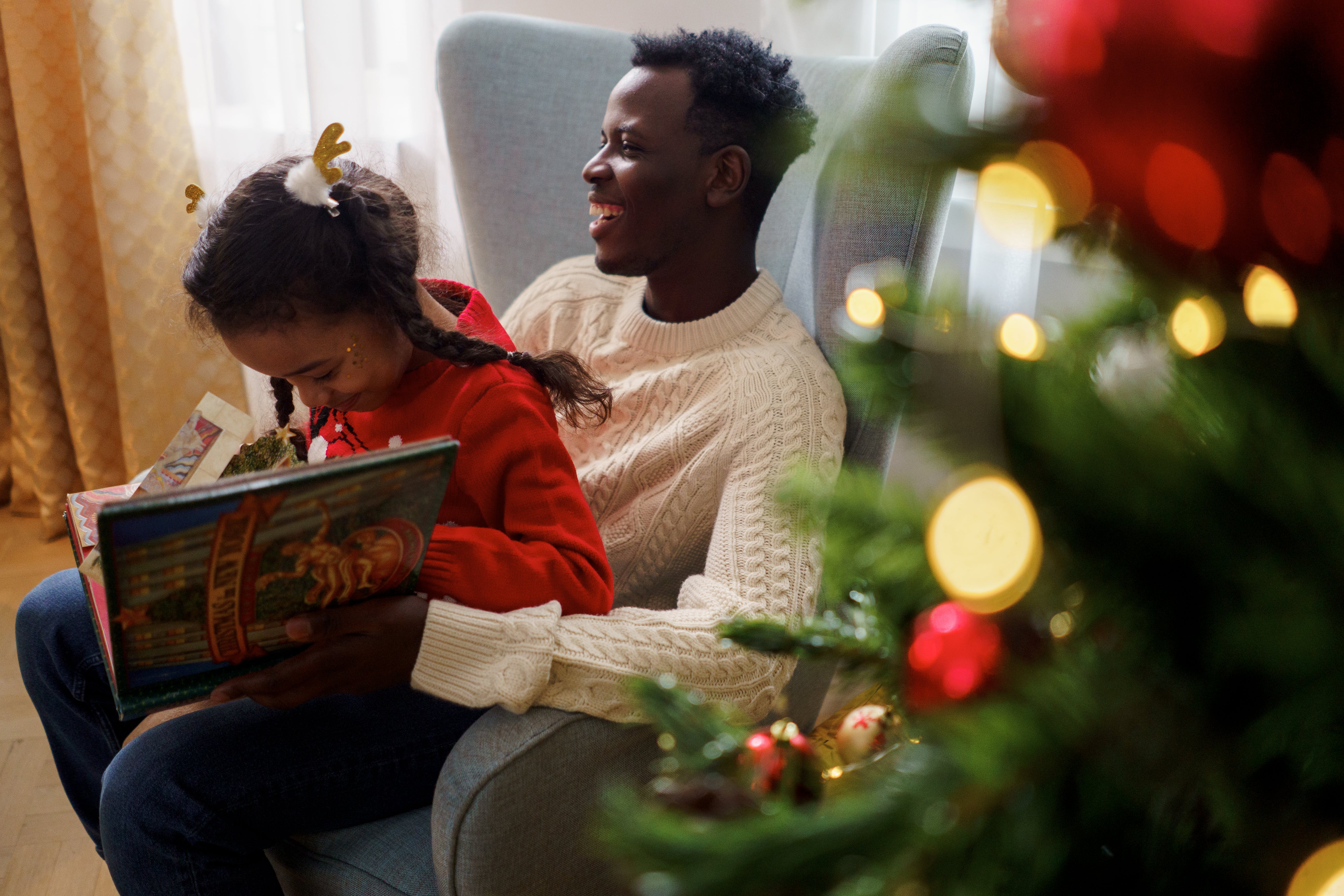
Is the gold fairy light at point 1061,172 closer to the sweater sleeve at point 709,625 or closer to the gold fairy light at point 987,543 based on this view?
the gold fairy light at point 987,543

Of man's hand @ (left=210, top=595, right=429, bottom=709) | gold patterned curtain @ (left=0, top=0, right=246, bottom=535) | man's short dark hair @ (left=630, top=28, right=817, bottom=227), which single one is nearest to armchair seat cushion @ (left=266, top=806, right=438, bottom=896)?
man's hand @ (left=210, top=595, right=429, bottom=709)

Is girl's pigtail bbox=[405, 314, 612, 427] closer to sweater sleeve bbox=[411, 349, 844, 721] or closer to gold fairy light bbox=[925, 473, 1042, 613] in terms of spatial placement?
sweater sleeve bbox=[411, 349, 844, 721]

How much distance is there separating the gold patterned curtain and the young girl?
1356 mm

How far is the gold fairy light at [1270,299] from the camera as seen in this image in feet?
0.94

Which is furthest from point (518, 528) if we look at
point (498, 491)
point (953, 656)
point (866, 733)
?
point (953, 656)

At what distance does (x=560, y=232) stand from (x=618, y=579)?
0.62 meters

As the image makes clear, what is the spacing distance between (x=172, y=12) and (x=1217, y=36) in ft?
8.07

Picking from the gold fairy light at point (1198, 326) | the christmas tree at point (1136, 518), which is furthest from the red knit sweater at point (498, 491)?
the gold fairy light at point (1198, 326)

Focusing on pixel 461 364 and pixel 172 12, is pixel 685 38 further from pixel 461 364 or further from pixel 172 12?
pixel 172 12

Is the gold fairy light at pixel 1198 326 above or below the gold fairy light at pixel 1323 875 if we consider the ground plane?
above

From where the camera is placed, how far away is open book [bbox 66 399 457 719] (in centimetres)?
59

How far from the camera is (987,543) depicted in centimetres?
34

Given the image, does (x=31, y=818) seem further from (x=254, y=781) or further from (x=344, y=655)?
(x=344, y=655)

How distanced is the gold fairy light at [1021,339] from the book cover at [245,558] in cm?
43
